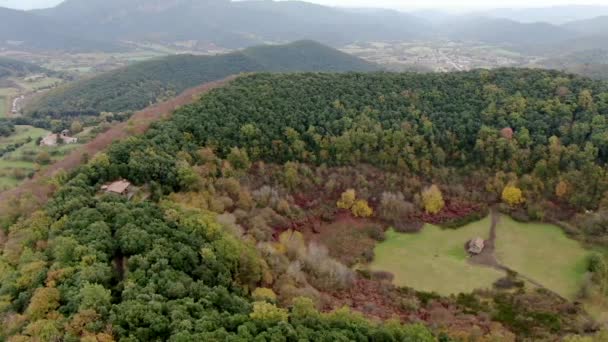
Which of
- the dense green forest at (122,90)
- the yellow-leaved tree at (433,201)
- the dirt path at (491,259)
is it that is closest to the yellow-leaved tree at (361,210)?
the yellow-leaved tree at (433,201)

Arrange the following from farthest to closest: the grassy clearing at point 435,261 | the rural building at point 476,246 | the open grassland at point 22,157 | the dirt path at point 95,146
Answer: the open grassland at point 22,157
the rural building at point 476,246
the grassy clearing at point 435,261
the dirt path at point 95,146

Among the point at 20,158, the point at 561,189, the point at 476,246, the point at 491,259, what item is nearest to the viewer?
the point at 491,259

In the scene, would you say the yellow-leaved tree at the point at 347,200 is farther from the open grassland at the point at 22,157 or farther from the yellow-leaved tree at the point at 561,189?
the open grassland at the point at 22,157

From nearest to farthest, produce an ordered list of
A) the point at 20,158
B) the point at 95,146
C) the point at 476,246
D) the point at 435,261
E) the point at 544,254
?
the point at 435,261 < the point at 544,254 < the point at 476,246 < the point at 95,146 < the point at 20,158

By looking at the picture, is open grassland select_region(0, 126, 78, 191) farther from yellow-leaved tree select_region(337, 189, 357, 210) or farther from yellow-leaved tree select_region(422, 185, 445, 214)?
yellow-leaved tree select_region(422, 185, 445, 214)

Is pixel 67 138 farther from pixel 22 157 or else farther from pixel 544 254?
pixel 544 254

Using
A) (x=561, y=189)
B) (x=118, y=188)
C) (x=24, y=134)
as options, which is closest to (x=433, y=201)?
(x=561, y=189)
